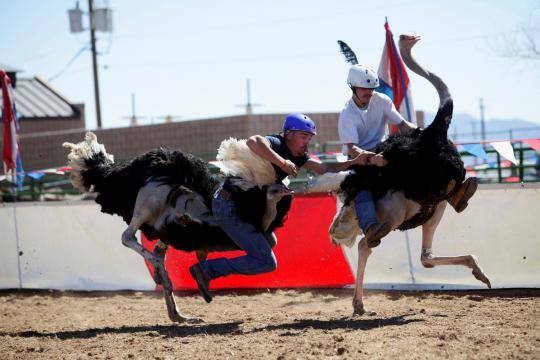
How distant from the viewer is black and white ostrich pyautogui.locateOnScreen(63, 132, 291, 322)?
669 cm

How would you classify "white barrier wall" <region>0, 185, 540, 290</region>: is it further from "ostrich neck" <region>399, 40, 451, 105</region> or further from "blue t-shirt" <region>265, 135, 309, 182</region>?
"blue t-shirt" <region>265, 135, 309, 182</region>

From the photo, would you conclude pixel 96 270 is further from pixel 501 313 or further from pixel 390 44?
pixel 501 313

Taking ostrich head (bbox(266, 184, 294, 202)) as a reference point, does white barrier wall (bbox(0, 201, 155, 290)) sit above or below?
below

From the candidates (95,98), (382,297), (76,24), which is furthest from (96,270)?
(76,24)

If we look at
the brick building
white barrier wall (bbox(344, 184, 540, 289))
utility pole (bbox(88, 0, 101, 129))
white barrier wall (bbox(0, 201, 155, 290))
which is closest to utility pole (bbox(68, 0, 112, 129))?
utility pole (bbox(88, 0, 101, 129))

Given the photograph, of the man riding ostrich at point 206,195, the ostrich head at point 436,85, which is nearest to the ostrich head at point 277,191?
the man riding ostrich at point 206,195

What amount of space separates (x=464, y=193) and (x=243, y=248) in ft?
6.34

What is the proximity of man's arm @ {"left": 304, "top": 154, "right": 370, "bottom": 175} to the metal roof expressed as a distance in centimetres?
2806

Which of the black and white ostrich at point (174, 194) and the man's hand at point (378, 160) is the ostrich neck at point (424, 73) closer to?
the man's hand at point (378, 160)

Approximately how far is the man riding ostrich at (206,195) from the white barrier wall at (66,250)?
7.96ft

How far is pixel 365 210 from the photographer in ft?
22.5

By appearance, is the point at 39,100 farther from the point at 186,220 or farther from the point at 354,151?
the point at 354,151

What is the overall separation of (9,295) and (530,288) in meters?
6.29

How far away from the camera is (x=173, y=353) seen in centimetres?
571
